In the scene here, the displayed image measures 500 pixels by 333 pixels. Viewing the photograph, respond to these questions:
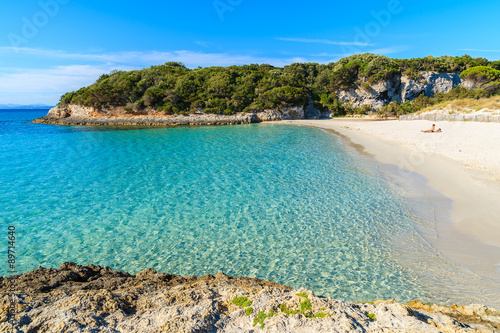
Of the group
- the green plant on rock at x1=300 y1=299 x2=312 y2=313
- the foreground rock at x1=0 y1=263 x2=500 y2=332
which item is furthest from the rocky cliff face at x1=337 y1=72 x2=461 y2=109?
the green plant on rock at x1=300 y1=299 x2=312 y2=313

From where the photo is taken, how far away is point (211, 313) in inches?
142

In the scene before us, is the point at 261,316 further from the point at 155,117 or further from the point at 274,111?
the point at 155,117

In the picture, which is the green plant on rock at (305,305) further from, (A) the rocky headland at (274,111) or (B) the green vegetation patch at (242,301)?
(A) the rocky headland at (274,111)

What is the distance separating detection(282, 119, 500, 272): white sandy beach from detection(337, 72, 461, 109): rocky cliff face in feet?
115

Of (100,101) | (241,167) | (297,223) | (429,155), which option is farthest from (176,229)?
(100,101)

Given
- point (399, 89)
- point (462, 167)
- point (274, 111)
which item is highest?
point (399, 89)

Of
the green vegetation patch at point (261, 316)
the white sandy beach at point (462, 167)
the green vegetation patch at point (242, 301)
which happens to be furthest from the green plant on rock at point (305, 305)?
the white sandy beach at point (462, 167)

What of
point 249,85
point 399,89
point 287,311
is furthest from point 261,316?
point 399,89

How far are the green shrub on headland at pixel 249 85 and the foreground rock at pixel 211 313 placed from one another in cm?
4835

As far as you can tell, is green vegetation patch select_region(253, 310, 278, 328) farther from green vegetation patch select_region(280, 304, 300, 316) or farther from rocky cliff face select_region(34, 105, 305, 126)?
rocky cliff face select_region(34, 105, 305, 126)

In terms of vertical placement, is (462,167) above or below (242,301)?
above

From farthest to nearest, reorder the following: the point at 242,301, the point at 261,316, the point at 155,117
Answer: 1. the point at 155,117
2. the point at 242,301
3. the point at 261,316

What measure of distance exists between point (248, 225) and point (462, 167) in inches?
502

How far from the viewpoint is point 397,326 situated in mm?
3340
